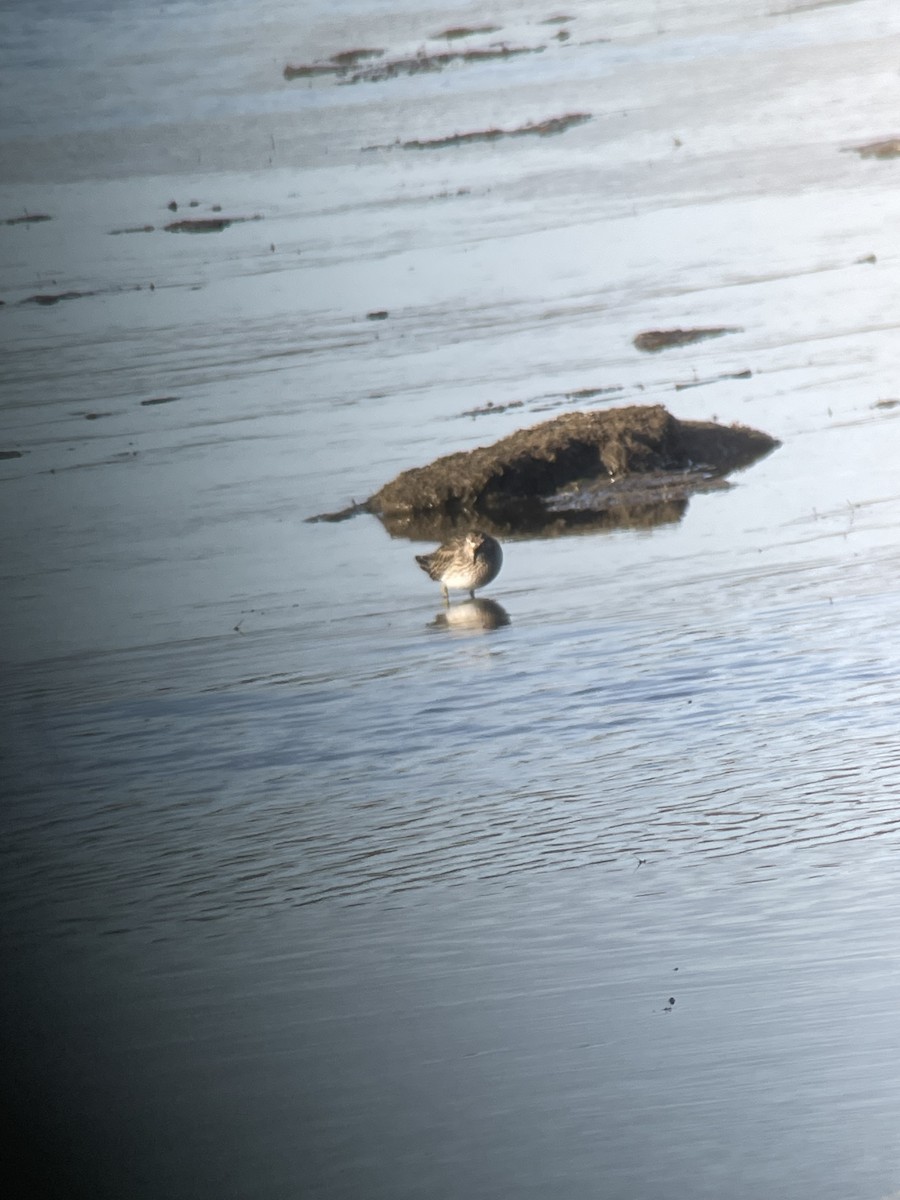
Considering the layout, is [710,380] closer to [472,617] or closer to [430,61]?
[472,617]

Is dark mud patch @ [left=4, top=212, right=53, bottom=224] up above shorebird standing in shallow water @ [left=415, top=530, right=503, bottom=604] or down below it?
above

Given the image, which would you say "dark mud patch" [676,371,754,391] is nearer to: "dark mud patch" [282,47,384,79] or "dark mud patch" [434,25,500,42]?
"dark mud patch" [282,47,384,79]

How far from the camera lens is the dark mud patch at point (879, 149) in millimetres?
15945

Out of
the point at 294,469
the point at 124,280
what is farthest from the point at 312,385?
the point at 124,280

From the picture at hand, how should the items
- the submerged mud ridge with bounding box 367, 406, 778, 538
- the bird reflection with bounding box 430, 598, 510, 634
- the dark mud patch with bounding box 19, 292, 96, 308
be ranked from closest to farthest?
the bird reflection with bounding box 430, 598, 510, 634 < the submerged mud ridge with bounding box 367, 406, 778, 538 < the dark mud patch with bounding box 19, 292, 96, 308

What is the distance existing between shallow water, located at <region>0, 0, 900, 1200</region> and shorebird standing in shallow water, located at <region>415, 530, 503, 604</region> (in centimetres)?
14

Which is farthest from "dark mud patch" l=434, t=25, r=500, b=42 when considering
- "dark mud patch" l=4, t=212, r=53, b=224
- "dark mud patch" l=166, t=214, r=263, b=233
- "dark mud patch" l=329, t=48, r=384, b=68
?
"dark mud patch" l=4, t=212, r=53, b=224

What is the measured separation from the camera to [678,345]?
479 inches

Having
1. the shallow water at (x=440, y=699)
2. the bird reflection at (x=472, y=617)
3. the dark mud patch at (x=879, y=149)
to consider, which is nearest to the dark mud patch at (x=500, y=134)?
the shallow water at (x=440, y=699)

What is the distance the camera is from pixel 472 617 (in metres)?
7.35

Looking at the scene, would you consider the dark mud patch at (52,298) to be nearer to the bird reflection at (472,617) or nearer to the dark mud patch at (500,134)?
the dark mud patch at (500,134)

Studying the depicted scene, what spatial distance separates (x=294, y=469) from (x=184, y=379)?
2.45m

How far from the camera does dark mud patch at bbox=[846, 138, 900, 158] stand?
15945 mm

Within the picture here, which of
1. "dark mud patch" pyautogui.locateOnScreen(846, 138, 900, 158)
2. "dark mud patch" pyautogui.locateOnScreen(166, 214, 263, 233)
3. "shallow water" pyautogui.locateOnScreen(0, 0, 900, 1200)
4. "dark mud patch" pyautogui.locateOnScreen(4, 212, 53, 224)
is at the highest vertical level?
"dark mud patch" pyautogui.locateOnScreen(4, 212, 53, 224)
